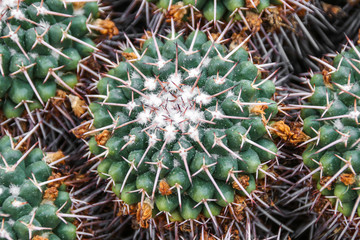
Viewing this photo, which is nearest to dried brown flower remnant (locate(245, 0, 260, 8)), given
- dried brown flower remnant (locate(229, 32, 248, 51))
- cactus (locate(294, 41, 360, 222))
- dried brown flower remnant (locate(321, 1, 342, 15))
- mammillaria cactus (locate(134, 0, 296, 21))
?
mammillaria cactus (locate(134, 0, 296, 21))

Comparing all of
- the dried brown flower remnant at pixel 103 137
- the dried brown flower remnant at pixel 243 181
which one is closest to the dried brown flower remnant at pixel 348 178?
the dried brown flower remnant at pixel 243 181

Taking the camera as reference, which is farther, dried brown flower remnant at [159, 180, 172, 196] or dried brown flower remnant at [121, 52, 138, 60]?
dried brown flower remnant at [121, 52, 138, 60]

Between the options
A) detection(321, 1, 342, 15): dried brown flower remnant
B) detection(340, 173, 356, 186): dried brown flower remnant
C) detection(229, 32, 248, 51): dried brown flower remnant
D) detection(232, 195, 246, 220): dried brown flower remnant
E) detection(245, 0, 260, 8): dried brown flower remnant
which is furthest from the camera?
detection(321, 1, 342, 15): dried brown flower remnant

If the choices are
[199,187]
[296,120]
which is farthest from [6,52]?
[296,120]

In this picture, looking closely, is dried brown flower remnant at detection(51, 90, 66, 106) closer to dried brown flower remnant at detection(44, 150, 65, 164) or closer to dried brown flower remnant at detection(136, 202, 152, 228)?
dried brown flower remnant at detection(44, 150, 65, 164)

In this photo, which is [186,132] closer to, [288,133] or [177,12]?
[288,133]

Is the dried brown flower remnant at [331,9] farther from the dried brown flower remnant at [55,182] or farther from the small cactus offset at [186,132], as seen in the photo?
the dried brown flower remnant at [55,182]
